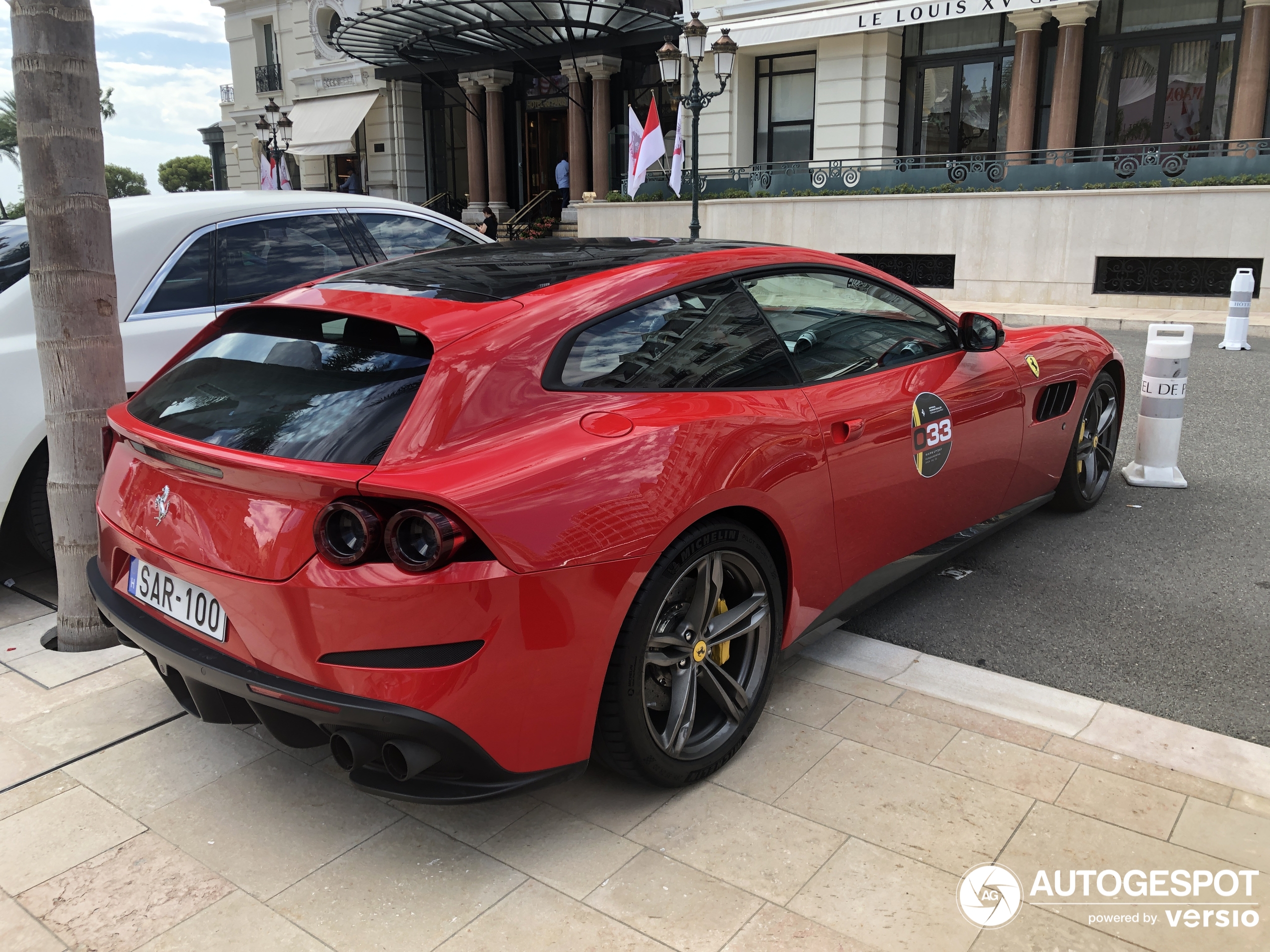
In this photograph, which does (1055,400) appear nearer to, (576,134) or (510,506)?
(510,506)

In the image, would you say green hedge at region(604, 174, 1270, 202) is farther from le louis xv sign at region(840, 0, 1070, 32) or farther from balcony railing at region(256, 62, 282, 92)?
balcony railing at region(256, 62, 282, 92)

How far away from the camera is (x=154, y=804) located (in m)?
2.91

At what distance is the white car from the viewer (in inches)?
167

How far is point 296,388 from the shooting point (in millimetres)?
2736

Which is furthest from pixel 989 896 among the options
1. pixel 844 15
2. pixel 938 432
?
pixel 844 15

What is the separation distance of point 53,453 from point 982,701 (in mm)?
3576

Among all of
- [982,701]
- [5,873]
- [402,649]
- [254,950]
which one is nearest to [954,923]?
[982,701]

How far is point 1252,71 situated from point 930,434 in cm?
1958

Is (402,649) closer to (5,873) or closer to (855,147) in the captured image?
(5,873)

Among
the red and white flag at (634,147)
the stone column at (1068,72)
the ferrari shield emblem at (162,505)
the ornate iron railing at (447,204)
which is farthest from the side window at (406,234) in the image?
the ornate iron railing at (447,204)

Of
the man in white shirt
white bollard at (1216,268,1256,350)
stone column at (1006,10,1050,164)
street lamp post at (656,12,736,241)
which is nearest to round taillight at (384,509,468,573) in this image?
white bollard at (1216,268,1256,350)

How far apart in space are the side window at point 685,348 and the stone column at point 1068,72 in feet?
A: 66.4

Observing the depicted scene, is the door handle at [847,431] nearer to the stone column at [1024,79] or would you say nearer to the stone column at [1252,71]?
the stone column at [1252,71]

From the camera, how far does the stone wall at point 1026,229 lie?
17.1 meters
